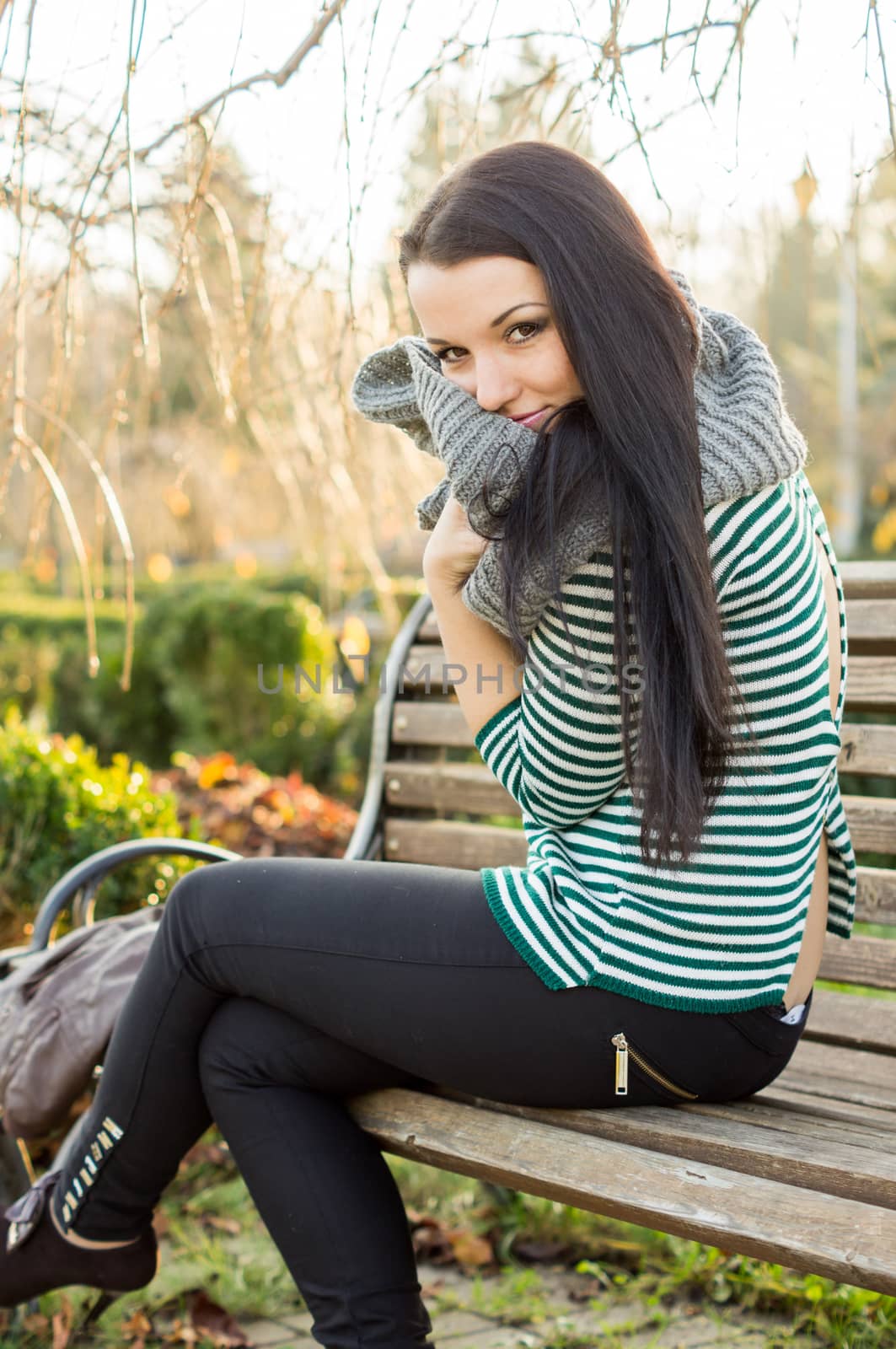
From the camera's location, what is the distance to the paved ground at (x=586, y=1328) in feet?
6.60

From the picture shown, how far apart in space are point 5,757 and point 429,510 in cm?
163

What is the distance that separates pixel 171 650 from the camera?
577 centimetres

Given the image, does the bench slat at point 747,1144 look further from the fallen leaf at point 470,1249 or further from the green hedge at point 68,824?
the green hedge at point 68,824

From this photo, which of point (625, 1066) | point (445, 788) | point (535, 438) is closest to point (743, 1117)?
point (625, 1066)

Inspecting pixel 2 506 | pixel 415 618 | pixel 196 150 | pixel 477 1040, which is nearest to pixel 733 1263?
A: pixel 477 1040

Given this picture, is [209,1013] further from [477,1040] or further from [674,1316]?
[674,1316]

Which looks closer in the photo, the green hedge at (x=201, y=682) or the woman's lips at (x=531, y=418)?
the woman's lips at (x=531, y=418)

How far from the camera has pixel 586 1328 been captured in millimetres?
2076

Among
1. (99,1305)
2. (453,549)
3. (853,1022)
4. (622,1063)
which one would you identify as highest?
(453,549)

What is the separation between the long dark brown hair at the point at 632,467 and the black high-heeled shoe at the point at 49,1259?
3.13 feet

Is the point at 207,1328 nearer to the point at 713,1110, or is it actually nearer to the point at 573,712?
the point at 713,1110

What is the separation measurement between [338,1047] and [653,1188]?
45 cm

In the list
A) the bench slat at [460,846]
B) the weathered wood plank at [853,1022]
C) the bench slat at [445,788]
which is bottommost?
the weathered wood plank at [853,1022]

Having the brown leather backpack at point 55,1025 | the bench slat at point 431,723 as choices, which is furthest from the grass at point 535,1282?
the bench slat at point 431,723
